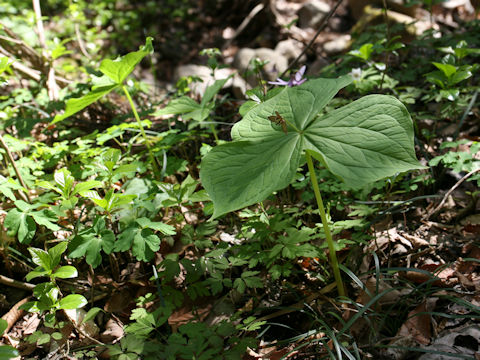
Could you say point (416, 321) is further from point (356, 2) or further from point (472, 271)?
point (356, 2)

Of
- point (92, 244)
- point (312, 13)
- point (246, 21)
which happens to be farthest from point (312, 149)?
point (312, 13)

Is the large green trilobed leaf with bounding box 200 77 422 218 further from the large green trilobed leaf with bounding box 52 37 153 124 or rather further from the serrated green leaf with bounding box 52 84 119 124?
the serrated green leaf with bounding box 52 84 119 124

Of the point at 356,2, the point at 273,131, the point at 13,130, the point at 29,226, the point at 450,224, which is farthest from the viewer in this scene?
the point at 356,2

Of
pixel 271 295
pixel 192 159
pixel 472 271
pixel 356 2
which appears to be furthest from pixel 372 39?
pixel 356 2

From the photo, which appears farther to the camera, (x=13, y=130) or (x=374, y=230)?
(x=13, y=130)

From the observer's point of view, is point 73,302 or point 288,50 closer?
point 73,302

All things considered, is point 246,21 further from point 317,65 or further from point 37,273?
point 37,273

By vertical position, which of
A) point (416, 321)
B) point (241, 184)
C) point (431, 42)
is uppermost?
point (241, 184)
